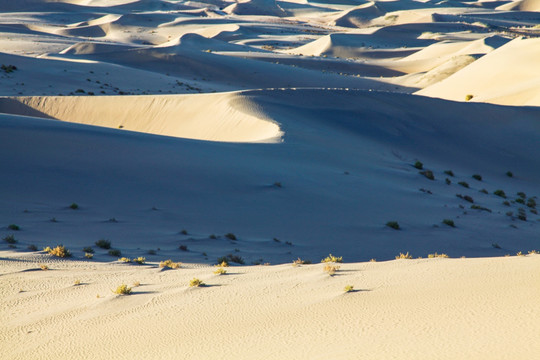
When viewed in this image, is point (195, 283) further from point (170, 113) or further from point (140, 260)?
→ point (170, 113)

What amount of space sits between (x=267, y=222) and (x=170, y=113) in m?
13.7

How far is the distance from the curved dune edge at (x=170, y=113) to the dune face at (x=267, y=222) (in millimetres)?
92

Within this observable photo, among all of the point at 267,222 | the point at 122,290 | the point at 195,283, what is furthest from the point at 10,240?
the point at 267,222

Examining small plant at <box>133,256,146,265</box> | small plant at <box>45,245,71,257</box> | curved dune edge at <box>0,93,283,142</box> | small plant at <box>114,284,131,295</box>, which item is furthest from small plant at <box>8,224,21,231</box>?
curved dune edge at <box>0,93,283,142</box>

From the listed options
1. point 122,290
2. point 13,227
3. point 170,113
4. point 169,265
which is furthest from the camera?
point 170,113

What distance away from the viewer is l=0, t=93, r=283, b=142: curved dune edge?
2047 cm

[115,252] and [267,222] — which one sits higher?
[115,252]

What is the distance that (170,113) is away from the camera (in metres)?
23.9

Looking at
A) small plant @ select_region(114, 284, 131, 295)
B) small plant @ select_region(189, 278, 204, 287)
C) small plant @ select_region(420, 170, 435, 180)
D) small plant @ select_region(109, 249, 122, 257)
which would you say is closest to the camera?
small plant @ select_region(114, 284, 131, 295)

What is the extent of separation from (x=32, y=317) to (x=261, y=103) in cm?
1726

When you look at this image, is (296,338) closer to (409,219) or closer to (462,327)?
(462,327)

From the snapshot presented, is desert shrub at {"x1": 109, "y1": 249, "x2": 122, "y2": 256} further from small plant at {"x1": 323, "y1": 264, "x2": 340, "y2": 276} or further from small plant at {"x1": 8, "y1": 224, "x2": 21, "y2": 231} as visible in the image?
small plant at {"x1": 323, "y1": 264, "x2": 340, "y2": 276}

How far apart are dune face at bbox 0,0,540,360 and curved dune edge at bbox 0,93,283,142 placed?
92 mm

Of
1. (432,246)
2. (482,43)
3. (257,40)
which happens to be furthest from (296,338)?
(257,40)
